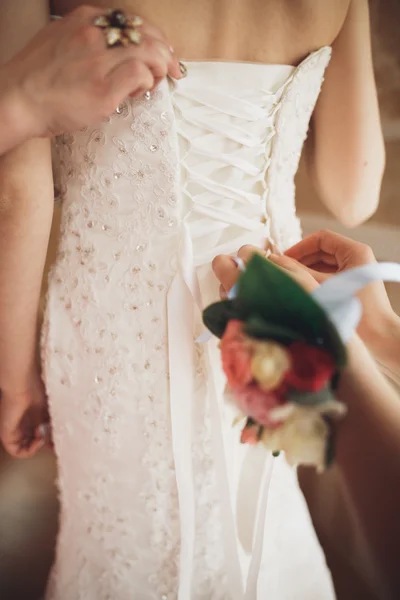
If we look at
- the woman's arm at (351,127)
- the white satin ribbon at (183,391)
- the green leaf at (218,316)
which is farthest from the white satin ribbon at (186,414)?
the woman's arm at (351,127)

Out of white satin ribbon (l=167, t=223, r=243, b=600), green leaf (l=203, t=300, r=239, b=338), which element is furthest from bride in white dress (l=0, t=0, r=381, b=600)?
green leaf (l=203, t=300, r=239, b=338)

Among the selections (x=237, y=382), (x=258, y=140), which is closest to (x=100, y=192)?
(x=258, y=140)

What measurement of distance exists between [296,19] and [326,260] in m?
0.26

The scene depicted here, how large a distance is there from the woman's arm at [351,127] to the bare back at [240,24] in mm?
35

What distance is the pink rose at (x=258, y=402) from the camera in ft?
0.88

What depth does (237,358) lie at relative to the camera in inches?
10.8

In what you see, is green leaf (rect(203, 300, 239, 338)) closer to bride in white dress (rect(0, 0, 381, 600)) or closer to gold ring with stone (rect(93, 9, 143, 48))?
bride in white dress (rect(0, 0, 381, 600))

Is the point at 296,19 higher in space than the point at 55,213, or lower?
higher

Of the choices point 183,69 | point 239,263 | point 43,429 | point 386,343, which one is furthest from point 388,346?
point 43,429

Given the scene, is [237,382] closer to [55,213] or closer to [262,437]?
[262,437]

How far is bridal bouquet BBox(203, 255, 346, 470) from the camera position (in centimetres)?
26

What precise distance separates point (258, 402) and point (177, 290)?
23 centimetres

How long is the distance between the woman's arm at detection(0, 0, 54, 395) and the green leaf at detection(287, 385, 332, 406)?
359mm

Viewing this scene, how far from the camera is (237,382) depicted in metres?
0.27
